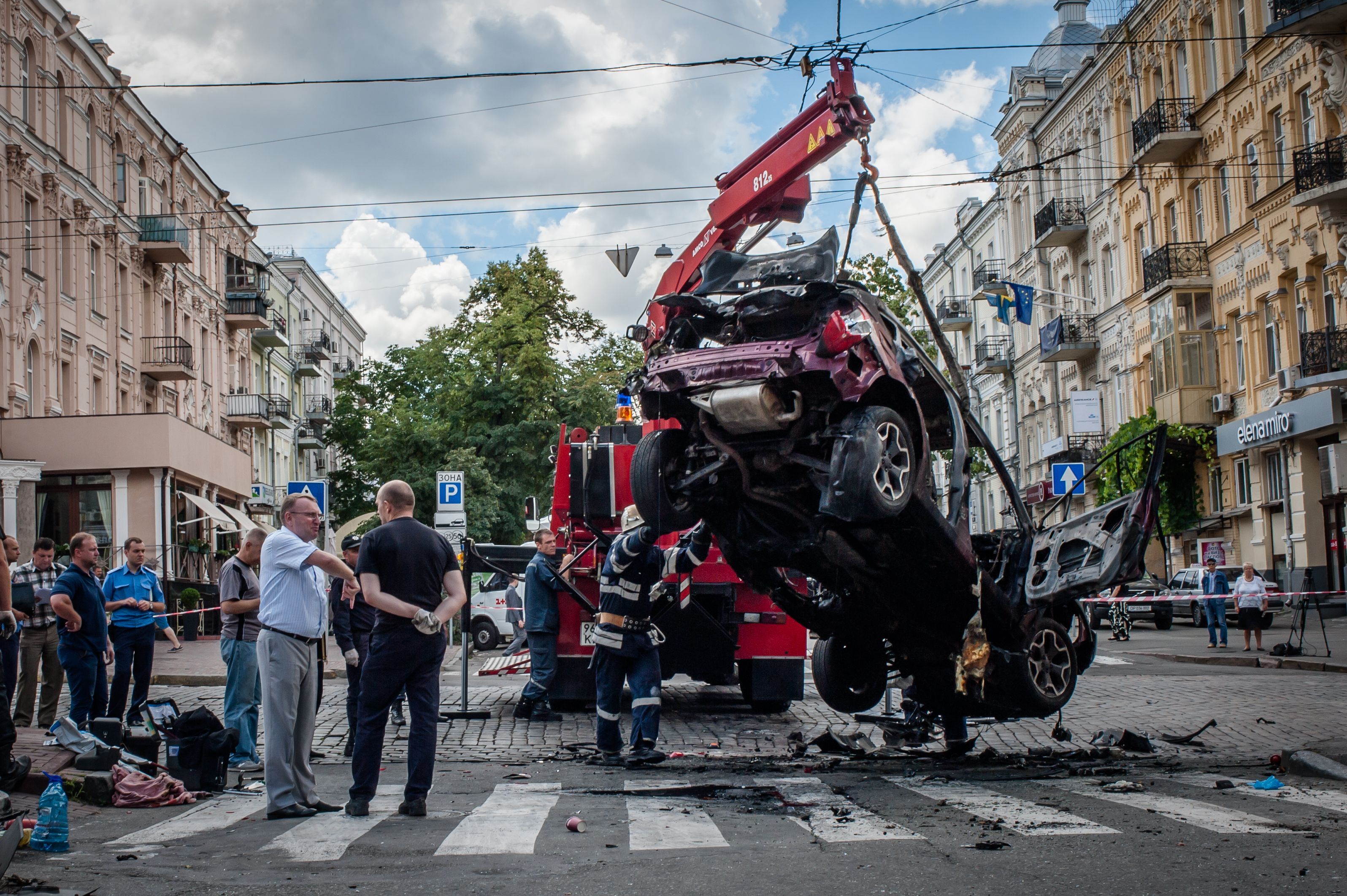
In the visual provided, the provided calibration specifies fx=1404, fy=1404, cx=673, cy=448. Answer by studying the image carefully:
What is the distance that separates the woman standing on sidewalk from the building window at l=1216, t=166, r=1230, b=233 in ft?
48.0

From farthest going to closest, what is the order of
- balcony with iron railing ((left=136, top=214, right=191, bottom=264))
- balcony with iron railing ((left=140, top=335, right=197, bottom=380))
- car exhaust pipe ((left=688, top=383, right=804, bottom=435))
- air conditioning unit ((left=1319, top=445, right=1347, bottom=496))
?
balcony with iron railing ((left=140, top=335, right=197, bottom=380)), balcony with iron railing ((left=136, top=214, right=191, bottom=264)), air conditioning unit ((left=1319, top=445, right=1347, bottom=496)), car exhaust pipe ((left=688, top=383, right=804, bottom=435))

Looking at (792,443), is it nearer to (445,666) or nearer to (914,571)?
(914,571)

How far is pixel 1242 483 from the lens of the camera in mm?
35156

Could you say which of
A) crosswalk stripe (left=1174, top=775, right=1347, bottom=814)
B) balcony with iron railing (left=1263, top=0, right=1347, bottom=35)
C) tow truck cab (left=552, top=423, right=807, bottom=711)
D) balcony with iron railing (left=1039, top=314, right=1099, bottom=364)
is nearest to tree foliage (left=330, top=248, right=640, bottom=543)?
balcony with iron railing (left=1039, top=314, right=1099, bottom=364)

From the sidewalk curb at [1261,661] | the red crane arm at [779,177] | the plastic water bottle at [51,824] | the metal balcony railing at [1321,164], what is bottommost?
the sidewalk curb at [1261,661]

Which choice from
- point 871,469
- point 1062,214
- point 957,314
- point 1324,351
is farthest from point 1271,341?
point 871,469

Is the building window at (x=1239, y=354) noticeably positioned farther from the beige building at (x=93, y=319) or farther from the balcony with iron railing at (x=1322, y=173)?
the beige building at (x=93, y=319)

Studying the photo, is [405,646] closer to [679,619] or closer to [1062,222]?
[679,619]

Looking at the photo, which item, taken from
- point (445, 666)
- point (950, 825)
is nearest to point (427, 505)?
point (445, 666)

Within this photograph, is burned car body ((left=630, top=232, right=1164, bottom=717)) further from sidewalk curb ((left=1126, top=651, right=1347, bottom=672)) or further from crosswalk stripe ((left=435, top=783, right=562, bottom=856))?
sidewalk curb ((left=1126, top=651, right=1347, bottom=672))

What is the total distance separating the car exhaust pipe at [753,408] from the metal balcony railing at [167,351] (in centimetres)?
3623

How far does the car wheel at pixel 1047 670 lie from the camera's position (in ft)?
31.0

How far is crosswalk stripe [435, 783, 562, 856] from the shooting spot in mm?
6109

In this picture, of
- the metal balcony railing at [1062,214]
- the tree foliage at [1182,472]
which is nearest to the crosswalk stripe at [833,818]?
the tree foliage at [1182,472]
